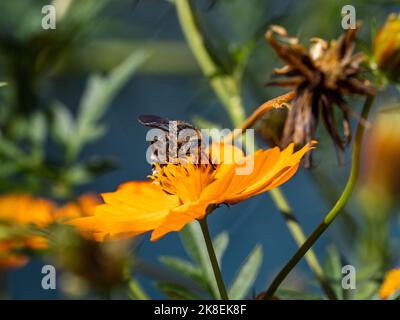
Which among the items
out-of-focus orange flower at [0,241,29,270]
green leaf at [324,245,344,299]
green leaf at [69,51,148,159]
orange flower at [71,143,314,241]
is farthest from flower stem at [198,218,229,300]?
green leaf at [69,51,148,159]

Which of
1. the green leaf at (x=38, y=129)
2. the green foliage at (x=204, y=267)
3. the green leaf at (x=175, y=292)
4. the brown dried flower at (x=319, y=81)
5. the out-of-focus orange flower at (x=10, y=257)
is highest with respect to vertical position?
the green leaf at (x=38, y=129)

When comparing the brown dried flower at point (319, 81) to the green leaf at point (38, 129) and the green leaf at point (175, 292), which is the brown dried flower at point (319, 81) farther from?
the green leaf at point (38, 129)

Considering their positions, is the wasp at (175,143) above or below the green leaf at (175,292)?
above

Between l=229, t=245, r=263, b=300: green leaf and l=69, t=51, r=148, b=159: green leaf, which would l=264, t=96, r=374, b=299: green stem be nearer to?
l=229, t=245, r=263, b=300: green leaf

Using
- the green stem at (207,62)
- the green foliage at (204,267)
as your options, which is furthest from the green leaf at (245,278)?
the green stem at (207,62)

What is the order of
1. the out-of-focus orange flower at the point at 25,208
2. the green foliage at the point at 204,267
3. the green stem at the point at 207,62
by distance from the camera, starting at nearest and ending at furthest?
the green foliage at the point at 204,267, the green stem at the point at 207,62, the out-of-focus orange flower at the point at 25,208
